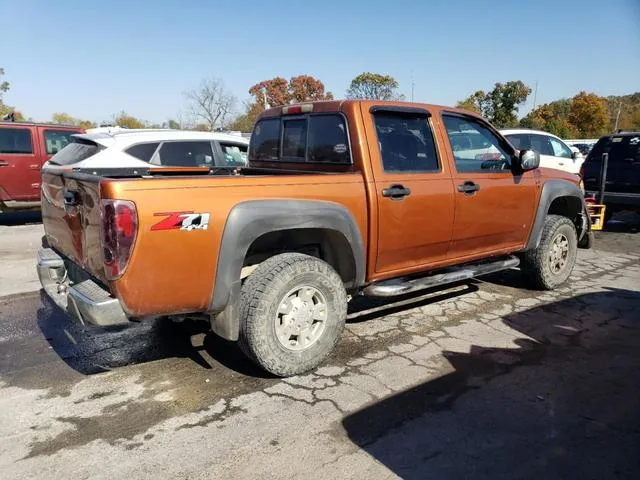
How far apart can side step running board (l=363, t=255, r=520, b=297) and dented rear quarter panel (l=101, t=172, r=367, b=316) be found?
128cm

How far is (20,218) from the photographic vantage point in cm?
1202

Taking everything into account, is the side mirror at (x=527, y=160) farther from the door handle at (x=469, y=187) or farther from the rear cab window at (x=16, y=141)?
the rear cab window at (x=16, y=141)

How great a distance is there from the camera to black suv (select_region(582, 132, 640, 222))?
9.45m

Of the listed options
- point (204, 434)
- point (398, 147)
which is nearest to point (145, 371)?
point (204, 434)

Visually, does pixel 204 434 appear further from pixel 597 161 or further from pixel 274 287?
pixel 597 161

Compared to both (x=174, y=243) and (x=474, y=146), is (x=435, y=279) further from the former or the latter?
(x=174, y=243)

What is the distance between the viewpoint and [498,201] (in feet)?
16.0

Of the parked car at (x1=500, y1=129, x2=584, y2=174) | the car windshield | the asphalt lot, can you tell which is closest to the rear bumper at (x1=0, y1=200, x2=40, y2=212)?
the asphalt lot

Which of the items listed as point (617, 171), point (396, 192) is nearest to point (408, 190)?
point (396, 192)

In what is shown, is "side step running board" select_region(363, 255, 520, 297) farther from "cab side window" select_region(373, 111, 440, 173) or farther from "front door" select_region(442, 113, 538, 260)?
"cab side window" select_region(373, 111, 440, 173)

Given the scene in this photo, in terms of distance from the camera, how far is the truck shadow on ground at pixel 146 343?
156 inches

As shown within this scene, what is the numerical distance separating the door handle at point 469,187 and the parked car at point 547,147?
24.9 ft

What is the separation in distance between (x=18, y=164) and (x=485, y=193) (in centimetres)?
966

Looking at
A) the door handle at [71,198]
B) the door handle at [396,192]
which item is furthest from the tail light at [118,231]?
the door handle at [396,192]
